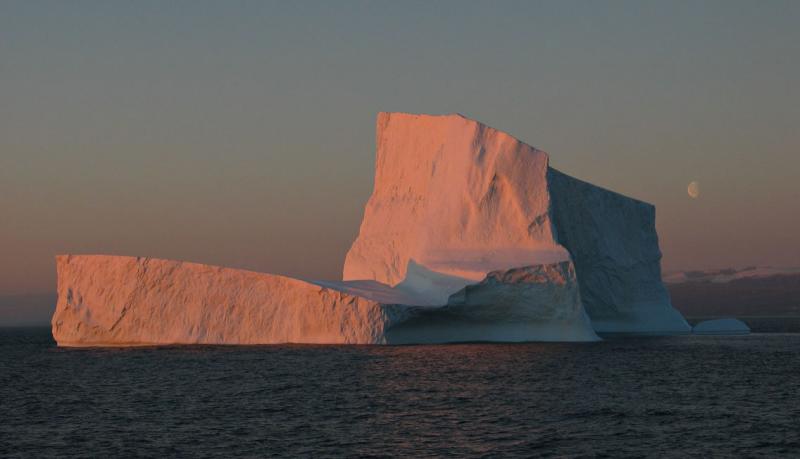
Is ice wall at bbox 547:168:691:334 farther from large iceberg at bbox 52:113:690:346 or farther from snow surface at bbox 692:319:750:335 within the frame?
snow surface at bbox 692:319:750:335

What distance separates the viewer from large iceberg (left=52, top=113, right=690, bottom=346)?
3312 centimetres

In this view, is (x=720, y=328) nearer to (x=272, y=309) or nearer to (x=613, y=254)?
(x=613, y=254)

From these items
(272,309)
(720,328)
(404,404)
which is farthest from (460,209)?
(720,328)

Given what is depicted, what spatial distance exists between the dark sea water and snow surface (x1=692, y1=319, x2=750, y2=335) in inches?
965

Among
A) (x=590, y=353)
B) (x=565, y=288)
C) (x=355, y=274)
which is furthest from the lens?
(x=355, y=274)

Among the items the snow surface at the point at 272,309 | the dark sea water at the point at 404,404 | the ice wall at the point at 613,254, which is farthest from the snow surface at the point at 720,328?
the dark sea water at the point at 404,404

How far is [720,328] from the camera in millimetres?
58906

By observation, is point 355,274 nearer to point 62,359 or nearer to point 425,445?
point 62,359

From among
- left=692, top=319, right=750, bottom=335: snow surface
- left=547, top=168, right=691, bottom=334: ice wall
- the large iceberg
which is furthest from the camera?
left=692, top=319, right=750, bottom=335: snow surface

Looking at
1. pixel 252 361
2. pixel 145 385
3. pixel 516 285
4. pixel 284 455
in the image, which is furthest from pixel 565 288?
pixel 284 455

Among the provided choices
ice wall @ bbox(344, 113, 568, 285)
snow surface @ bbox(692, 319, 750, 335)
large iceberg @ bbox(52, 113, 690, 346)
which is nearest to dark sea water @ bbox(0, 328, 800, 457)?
large iceberg @ bbox(52, 113, 690, 346)

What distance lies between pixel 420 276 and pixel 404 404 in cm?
1737

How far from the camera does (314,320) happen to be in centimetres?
3291

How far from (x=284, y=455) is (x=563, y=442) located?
4.36 meters
